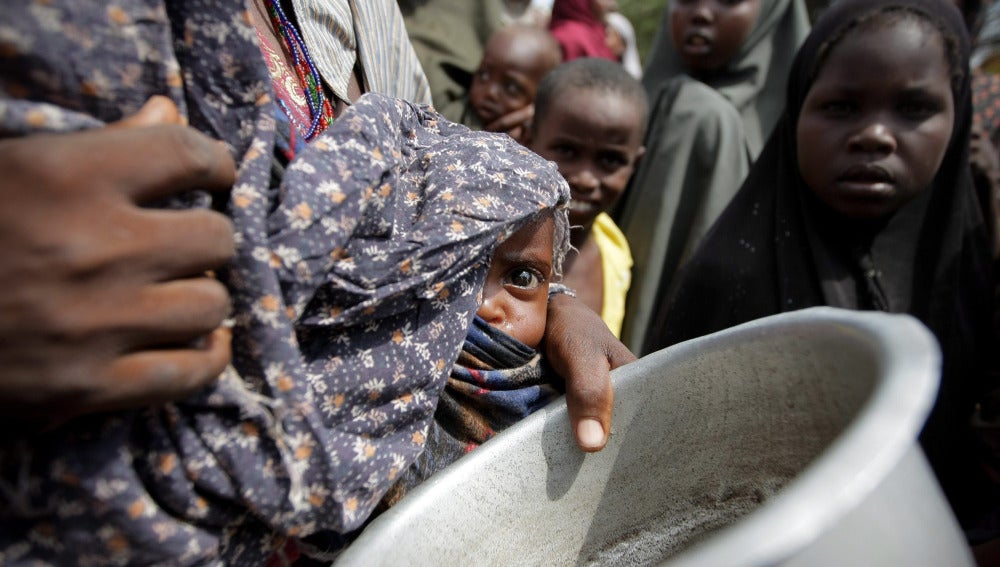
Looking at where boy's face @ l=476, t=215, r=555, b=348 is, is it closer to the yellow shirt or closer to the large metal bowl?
the large metal bowl

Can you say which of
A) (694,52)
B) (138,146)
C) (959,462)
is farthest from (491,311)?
(694,52)

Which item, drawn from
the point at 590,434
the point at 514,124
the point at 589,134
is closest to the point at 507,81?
the point at 514,124

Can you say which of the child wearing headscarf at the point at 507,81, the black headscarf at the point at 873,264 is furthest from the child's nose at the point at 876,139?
the child wearing headscarf at the point at 507,81

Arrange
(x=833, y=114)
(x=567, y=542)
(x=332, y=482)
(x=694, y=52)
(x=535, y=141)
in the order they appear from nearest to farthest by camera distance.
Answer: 1. (x=332, y=482)
2. (x=567, y=542)
3. (x=833, y=114)
4. (x=535, y=141)
5. (x=694, y=52)

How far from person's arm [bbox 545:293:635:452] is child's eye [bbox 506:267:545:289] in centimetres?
7

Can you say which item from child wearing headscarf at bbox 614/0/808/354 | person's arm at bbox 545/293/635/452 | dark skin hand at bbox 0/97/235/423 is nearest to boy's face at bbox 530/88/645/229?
child wearing headscarf at bbox 614/0/808/354

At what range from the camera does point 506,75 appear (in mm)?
2811

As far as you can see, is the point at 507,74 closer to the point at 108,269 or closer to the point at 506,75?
the point at 506,75

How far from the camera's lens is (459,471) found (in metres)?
0.65

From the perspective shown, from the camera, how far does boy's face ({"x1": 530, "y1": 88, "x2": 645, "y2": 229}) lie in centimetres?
223

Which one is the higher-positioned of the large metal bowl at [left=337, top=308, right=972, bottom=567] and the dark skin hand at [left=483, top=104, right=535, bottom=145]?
the large metal bowl at [left=337, top=308, right=972, bottom=567]

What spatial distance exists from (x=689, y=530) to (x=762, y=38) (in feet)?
9.45

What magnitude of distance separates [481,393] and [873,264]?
1.39 meters

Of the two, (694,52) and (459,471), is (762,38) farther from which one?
(459,471)
